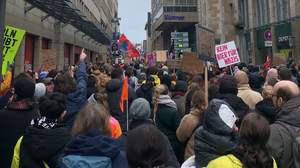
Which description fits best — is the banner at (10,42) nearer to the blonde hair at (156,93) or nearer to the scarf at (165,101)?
Answer: the blonde hair at (156,93)

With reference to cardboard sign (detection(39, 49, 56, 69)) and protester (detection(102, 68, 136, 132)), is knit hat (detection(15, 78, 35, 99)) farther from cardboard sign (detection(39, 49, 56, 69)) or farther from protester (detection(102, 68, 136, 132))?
cardboard sign (detection(39, 49, 56, 69))

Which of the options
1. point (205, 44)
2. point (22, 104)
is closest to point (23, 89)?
point (22, 104)

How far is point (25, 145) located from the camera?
229 centimetres

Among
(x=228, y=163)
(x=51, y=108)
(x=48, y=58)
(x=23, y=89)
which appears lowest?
(x=228, y=163)

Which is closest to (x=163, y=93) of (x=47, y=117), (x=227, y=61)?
(x=47, y=117)

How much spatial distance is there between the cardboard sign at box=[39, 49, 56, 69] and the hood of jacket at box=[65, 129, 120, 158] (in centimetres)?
794

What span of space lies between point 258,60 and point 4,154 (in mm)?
25923

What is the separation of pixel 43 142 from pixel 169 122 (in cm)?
218

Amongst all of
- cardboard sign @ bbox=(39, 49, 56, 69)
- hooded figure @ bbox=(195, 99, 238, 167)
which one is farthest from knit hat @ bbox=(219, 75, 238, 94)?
cardboard sign @ bbox=(39, 49, 56, 69)

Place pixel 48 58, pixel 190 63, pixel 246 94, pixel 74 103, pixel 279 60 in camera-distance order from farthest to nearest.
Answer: pixel 279 60, pixel 48 58, pixel 190 63, pixel 246 94, pixel 74 103

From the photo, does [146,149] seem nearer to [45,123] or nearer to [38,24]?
[45,123]

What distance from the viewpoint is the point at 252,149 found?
179 cm

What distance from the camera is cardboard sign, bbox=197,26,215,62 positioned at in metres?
4.78

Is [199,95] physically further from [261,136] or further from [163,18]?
[163,18]
